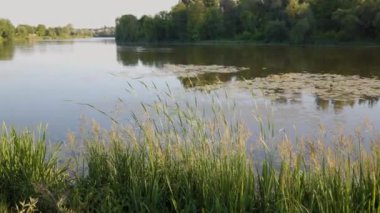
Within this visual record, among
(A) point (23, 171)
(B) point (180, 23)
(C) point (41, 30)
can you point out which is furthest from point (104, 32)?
(A) point (23, 171)

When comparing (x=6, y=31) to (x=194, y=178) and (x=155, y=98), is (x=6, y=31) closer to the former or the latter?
(x=155, y=98)

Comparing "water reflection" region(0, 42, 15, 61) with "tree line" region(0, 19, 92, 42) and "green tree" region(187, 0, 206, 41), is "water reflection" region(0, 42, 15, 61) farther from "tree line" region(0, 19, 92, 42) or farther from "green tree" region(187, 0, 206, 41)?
"tree line" region(0, 19, 92, 42)

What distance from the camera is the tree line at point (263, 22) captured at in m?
42.6

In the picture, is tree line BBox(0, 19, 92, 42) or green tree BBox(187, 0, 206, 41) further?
tree line BBox(0, 19, 92, 42)

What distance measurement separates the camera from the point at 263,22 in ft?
190

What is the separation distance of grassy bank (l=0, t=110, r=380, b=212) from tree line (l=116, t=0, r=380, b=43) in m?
39.6

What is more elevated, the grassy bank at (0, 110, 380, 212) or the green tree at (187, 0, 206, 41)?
the green tree at (187, 0, 206, 41)

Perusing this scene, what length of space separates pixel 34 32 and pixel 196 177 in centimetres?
13562

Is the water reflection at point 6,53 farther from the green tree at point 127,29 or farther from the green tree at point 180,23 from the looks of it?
the green tree at point 127,29

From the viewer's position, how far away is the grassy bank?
11.0ft

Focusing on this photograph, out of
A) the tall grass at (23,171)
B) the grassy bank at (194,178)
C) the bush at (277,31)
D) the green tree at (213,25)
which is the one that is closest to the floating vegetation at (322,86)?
the grassy bank at (194,178)

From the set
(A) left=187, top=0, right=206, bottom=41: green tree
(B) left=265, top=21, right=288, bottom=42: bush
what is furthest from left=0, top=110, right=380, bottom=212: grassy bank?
(A) left=187, top=0, right=206, bottom=41: green tree

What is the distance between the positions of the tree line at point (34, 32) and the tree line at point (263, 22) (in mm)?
25255

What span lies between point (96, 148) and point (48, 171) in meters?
0.58
